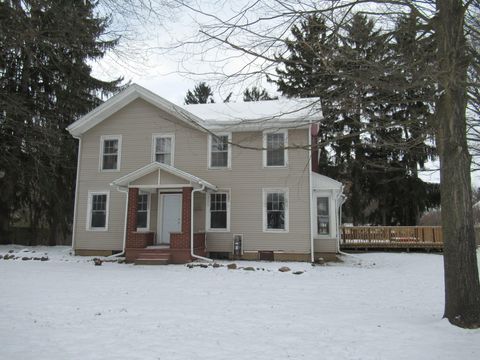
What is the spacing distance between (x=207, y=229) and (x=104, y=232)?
4307mm

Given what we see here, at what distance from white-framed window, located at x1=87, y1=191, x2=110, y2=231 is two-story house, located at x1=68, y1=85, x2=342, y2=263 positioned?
41 millimetres

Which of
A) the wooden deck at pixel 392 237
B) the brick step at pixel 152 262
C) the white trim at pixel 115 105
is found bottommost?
the brick step at pixel 152 262

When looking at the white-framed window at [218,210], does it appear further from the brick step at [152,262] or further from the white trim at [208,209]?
the brick step at [152,262]

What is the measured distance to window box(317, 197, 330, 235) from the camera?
16.1 m

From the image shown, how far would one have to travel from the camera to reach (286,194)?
15.1m

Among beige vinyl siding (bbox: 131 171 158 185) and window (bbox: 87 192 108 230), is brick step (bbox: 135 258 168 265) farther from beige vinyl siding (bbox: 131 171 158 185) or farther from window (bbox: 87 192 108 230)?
window (bbox: 87 192 108 230)

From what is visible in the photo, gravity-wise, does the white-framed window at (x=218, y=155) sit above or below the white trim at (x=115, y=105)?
below

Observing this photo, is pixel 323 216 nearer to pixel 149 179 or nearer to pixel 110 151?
pixel 149 179

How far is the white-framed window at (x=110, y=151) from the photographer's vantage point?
54.7 ft

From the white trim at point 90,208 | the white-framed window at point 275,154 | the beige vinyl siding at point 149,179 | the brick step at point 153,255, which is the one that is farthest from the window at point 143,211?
the white-framed window at point 275,154

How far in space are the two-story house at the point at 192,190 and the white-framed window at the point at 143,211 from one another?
0.13 feet

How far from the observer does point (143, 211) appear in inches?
634

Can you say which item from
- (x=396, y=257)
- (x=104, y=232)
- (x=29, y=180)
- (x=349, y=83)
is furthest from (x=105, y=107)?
(x=396, y=257)

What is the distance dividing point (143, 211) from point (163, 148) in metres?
2.66
